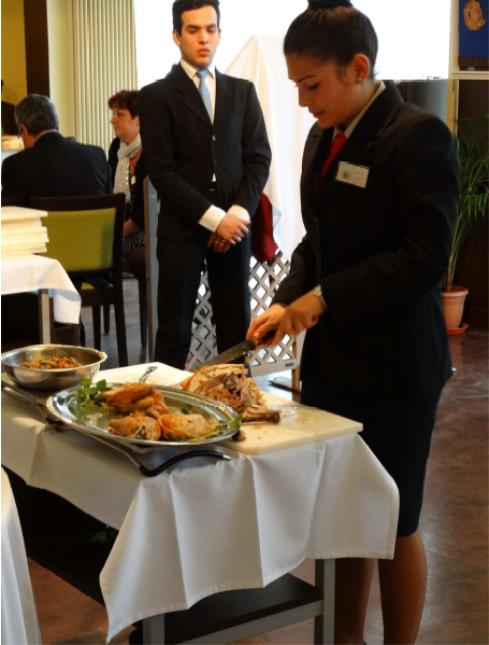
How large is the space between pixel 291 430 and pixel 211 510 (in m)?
0.20

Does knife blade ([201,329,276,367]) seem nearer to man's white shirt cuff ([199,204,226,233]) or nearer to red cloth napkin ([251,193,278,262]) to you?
man's white shirt cuff ([199,204,226,233])

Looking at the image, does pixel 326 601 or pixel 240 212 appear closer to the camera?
pixel 326 601

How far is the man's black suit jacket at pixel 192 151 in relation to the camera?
3756 millimetres

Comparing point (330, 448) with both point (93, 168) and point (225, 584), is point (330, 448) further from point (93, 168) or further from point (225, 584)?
point (93, 168)

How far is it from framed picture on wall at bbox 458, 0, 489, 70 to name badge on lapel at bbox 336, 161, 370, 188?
11.6 ft

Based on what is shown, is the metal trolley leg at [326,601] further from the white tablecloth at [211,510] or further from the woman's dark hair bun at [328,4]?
the woman's dark hair bun at [328,4]

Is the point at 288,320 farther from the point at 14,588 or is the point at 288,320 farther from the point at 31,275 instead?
the point at 31,275

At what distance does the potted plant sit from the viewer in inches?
227

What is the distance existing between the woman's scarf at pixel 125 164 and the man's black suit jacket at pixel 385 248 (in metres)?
3.42

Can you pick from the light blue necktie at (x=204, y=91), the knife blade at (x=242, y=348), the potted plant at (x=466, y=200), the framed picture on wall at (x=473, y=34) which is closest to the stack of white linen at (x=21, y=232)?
the light blue necktie at (x=204, y=91)

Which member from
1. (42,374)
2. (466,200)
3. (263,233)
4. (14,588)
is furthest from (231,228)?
(14,588)

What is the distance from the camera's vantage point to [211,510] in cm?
164

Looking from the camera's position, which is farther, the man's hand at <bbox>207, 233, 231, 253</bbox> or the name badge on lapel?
the man's hand at <bbox>207, 233, 231, 253</bbox>

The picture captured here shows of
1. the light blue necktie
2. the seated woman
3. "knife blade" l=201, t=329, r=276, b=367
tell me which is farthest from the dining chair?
"knife blade" l=201, t=329, r=276, b=367
